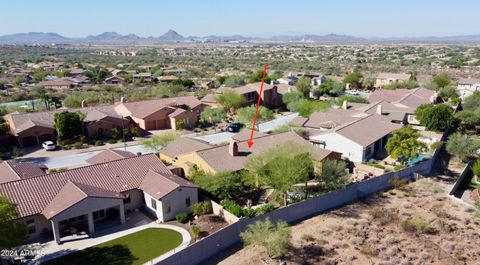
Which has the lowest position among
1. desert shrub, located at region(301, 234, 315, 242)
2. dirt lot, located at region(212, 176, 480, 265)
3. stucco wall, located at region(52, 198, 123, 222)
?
dirt lot, located at region(212, 176, 480, 265)

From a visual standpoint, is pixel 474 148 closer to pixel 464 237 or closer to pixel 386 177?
pixel 386 177

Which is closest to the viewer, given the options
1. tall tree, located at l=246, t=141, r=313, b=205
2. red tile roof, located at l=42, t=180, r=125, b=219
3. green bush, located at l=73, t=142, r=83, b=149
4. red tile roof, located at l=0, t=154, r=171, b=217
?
red tile roof, located at l=42, t=180, r=125, b=219

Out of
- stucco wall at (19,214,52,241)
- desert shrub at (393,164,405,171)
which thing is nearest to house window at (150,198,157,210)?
stucco wall at (19,214,52,241)

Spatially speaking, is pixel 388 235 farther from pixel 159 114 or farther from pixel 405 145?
pixel 159 114

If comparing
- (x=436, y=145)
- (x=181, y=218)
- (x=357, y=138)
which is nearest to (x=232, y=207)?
(x=181, y=218)

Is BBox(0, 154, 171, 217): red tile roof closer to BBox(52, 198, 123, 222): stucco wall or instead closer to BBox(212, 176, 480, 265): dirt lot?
BBox(52, 198, 123, 222): stucco wall
